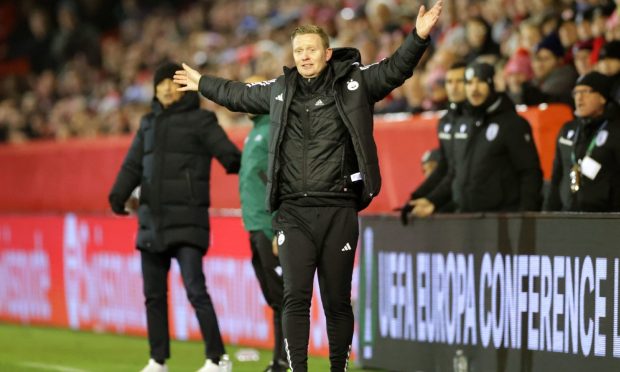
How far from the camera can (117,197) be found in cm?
1097

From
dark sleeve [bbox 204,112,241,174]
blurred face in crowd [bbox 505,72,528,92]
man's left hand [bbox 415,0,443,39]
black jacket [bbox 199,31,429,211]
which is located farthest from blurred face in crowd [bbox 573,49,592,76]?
man's left hand [bbox 415,0,443,39]

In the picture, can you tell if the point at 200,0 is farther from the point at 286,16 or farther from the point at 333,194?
the point at 333,194

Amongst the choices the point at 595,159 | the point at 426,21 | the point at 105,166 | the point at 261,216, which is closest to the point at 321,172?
the point at 426,21

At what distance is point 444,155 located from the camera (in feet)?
36.9

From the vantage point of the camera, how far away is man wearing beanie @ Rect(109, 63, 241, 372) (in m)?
10.7

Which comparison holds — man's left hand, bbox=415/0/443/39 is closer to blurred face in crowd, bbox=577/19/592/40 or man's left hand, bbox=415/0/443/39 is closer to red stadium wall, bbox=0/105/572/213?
red stadium wall, bbox=0/105/572/213

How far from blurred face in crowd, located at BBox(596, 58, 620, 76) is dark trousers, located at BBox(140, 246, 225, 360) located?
3501mm

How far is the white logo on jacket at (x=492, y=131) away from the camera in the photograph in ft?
35.1

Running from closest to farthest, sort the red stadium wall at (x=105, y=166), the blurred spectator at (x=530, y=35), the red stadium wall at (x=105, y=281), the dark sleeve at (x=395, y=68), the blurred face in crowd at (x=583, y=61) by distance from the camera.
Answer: the dark sleeve at (x=395, y=68), the blurred face in crowd at (x=583, y=61), the red stadium wall at (x=105, y=166), the blurred spectator at (x=530, y=35), the red stadium wall at (x=105, y=281)

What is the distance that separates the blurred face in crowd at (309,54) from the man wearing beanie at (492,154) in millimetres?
2562

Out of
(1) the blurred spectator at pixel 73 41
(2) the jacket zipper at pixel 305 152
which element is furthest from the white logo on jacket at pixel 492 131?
(1) the blurred spectator at pixel 73 41

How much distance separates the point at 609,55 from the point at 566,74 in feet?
4.22

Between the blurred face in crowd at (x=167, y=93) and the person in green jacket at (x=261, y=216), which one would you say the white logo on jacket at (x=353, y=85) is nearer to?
the person in green jacket at (x=261, y=216)

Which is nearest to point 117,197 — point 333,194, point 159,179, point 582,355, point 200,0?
point 159,179
